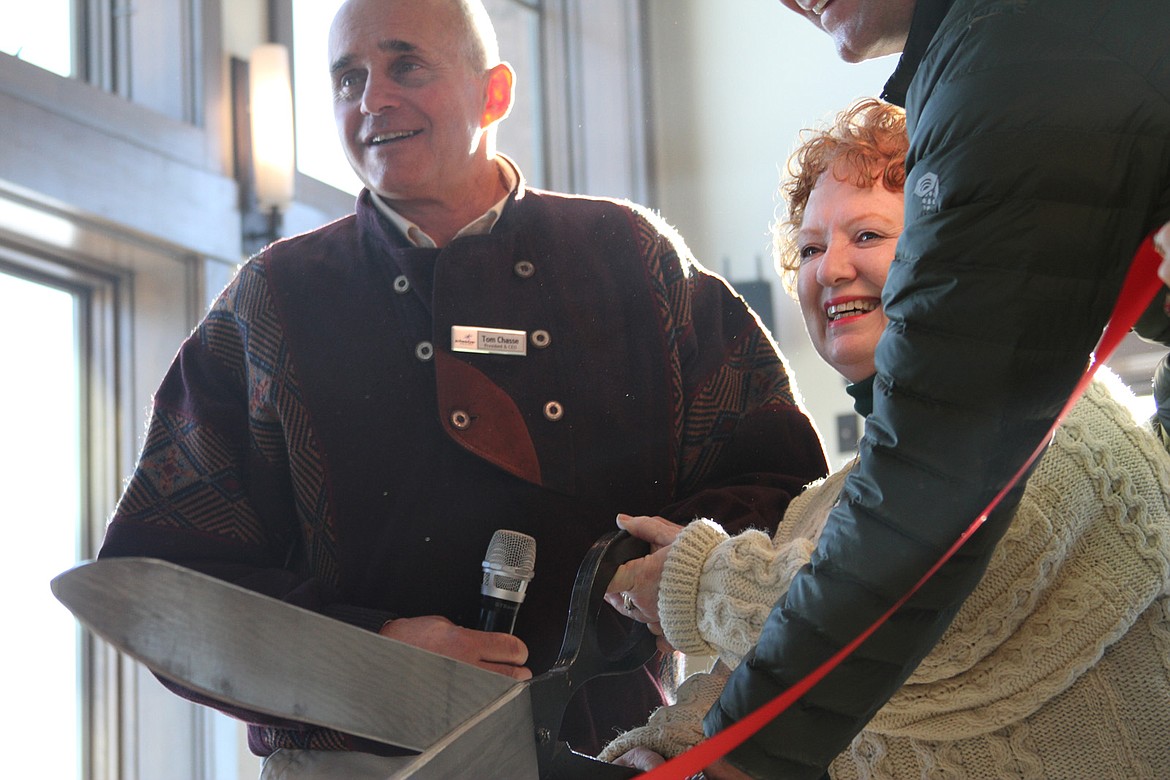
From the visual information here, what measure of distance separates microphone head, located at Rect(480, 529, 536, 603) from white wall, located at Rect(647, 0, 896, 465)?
7.65 feet

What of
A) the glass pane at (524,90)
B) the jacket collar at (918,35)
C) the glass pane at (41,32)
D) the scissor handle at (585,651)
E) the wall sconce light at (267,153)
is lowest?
the scissor handle at (585,651)

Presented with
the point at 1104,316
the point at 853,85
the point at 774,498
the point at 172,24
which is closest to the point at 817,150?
the point at 774,498

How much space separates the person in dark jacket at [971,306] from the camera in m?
0.83

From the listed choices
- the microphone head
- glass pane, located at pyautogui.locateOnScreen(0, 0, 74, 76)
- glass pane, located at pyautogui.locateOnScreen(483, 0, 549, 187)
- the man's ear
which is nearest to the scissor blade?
the microphone head

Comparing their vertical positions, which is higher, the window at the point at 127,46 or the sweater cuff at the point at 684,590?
the window at the point at 127,46

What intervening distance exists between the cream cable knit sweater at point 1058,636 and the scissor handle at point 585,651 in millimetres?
122

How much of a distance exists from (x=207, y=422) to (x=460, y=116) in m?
0.47

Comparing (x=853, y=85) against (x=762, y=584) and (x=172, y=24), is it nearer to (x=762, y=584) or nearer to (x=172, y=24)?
(x=172, y=24)

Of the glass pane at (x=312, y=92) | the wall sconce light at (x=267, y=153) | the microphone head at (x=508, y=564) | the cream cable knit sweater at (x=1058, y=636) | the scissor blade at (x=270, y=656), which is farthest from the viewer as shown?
the glass pane at (x=312, y=92)

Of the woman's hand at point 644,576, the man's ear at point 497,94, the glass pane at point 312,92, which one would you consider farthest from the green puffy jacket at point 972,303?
the glass pane at point 312,92

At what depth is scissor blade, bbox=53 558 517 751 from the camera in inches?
34.8

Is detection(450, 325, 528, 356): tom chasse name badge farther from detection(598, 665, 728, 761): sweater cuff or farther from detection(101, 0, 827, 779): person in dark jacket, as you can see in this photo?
detection(598, 665, 728, 761): sweater cuff

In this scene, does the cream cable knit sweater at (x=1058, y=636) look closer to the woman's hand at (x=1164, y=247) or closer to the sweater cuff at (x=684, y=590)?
the sweater cuff at (x=684, y=590)

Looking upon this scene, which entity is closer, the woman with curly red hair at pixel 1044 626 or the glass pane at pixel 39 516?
the woman with curly red hair at pixel 1044 626
